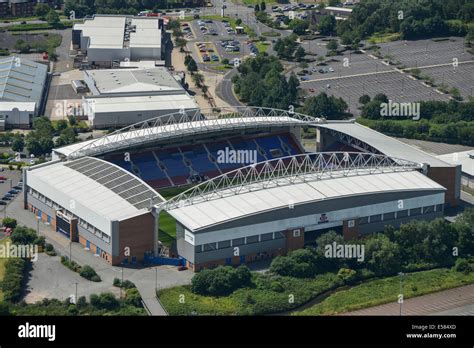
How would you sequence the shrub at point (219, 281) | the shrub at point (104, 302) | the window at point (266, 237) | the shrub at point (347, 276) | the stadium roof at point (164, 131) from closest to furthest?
Result: 1. the shrub at point (104, 302)
2. the shrub at point (219, 281)
3. the shrub at point (347, 276)
4. the window at point (266, 237)
5. the stadium roof at point (164, 131)

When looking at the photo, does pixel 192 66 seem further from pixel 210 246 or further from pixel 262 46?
pixel 210 246

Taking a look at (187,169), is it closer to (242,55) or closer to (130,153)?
(130,153)

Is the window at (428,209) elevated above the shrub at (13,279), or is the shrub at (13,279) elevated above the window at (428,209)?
the window at (428,209)

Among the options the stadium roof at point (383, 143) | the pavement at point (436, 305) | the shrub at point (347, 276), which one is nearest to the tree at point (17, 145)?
the stadium roof at point (383, 143)

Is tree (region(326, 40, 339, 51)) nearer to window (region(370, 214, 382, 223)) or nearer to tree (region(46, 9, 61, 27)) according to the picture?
tree (region(46, 9, 61, 27))

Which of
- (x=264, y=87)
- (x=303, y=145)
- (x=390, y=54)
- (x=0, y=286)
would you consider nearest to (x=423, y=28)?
(x=390, y=54)

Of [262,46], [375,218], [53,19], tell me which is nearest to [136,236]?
[375,218]

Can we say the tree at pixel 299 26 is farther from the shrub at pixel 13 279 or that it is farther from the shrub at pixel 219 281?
the shrub at pixel 219 281
